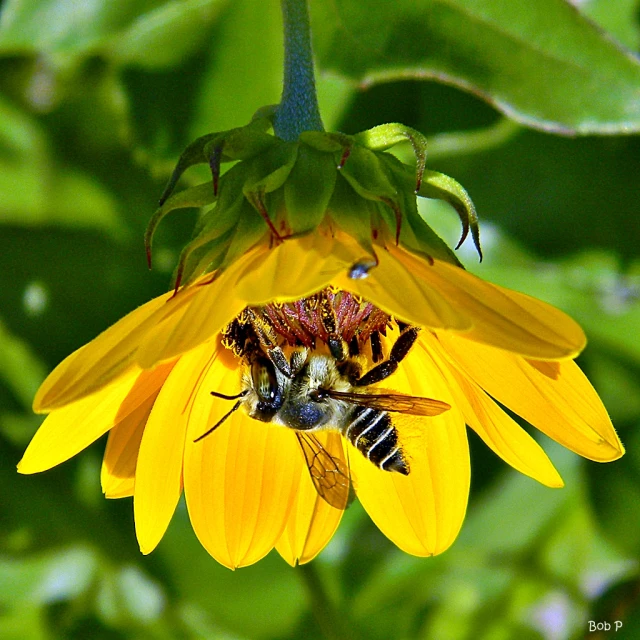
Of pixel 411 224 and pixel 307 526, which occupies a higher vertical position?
pixel 411 224

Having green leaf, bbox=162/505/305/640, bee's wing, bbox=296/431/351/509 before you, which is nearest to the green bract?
bee's wing, bbox=296/431/351/509

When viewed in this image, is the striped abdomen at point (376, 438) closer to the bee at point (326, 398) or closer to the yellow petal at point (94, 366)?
the bee at point (326, 398)

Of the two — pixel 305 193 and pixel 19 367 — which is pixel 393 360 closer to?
pixel 305 193

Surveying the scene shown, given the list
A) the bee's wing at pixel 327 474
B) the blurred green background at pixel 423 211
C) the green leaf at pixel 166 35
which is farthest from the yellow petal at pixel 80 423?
the green leaf at pixel 166 35

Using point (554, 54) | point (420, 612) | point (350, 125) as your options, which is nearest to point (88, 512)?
point (420, 612)

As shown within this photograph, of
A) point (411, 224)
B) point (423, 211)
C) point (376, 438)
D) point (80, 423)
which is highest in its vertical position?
point (411, 224)

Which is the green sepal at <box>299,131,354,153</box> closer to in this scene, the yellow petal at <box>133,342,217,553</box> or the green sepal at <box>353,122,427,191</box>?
the green sepal at <box>353,122,427,191</box>

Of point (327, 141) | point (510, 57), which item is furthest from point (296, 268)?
point (510, 57)

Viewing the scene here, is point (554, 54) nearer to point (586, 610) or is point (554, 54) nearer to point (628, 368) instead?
point (628, 368)
